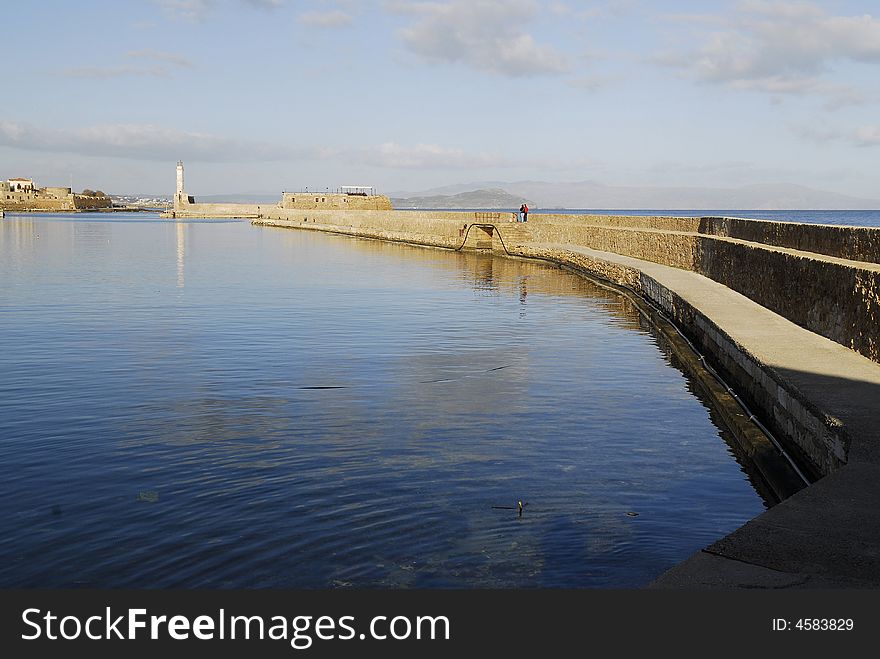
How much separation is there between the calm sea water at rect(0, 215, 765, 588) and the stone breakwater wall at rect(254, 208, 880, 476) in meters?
0.71

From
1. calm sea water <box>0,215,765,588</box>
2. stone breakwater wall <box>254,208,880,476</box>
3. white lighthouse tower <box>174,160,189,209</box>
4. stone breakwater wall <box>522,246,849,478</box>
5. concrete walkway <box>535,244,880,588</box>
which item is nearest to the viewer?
concrete walkway <box>535,244,880,588</box>

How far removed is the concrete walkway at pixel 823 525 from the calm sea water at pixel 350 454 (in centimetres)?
102

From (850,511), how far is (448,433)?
16.6ft

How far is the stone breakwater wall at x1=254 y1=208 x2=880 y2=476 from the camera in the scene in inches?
357

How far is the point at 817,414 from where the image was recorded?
8.35 m

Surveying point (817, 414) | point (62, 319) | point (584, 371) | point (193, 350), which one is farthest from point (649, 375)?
point (62, 319)

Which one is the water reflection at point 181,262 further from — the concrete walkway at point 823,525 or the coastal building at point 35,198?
the coastal building at point 35,198

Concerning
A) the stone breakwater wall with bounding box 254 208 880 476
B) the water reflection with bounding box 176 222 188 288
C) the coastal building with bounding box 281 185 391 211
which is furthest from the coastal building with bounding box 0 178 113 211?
the stone breakwater wall with bounding box 254 208 880 476

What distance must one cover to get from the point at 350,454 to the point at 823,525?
15.9 ft

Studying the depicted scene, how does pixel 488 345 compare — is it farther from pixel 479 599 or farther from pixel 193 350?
pixel 479 599

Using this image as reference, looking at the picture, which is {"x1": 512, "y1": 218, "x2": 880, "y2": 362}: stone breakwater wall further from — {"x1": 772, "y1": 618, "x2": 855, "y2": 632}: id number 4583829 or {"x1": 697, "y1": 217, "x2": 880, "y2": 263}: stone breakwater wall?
{"x1": 772, "y1": 618, "x2": 855, "y2": 632}: id number 4583829

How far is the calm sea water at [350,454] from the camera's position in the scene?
22.2ft

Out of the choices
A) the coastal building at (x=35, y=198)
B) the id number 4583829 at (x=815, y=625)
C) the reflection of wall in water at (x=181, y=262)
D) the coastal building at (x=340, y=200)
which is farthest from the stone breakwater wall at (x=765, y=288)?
the coastal building at (x=35, y=198)

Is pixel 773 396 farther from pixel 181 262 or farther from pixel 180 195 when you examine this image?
pixel 180 195
